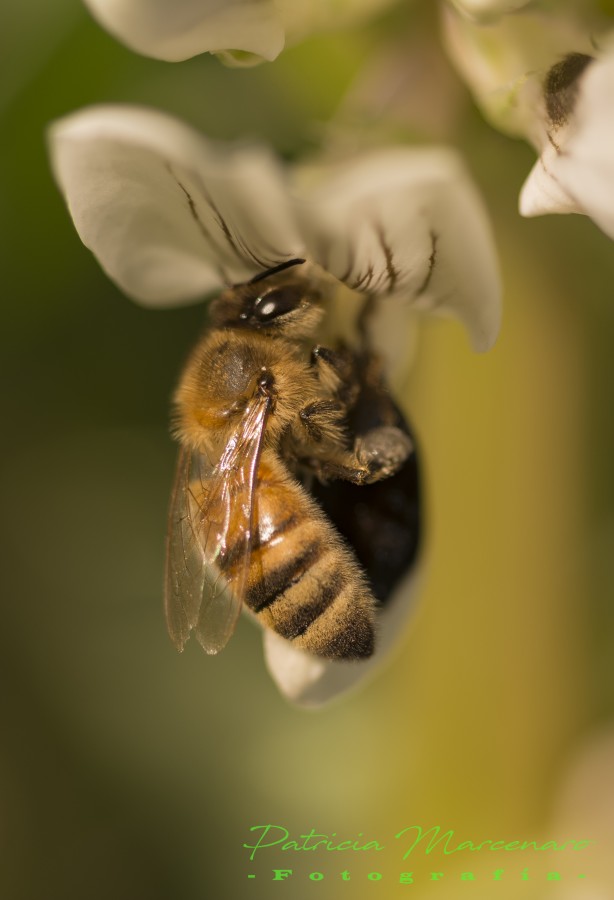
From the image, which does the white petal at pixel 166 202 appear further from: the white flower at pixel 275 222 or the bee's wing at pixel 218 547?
the bee's wing at pixel 218 547

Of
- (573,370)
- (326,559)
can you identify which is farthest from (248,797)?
(326,559)

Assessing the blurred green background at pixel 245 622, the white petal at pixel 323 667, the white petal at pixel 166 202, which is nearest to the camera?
the white petal at pixel 166 202

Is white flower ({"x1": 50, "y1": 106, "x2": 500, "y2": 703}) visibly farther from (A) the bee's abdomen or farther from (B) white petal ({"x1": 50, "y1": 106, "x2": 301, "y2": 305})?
(A) the bee's abdomen

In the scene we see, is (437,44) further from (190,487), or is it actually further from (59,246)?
(59,246)

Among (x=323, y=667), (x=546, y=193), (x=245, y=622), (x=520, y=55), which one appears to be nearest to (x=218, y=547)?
(x=323, y=667)

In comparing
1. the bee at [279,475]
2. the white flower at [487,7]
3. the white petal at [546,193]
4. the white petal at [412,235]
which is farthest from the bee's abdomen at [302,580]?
the white flower at [487,7]

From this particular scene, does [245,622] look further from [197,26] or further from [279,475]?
[197,26]
